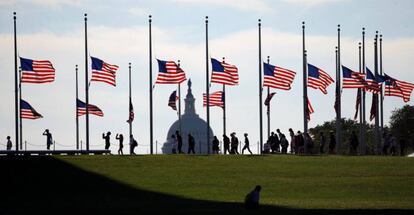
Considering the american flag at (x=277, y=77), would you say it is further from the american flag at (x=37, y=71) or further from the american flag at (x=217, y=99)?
the american flag at (x=37, y=71)

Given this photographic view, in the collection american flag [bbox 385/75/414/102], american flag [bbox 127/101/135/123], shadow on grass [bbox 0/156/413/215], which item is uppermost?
american flag [bbox 385/75/414/102]

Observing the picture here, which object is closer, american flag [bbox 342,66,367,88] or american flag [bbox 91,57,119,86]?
american flag [bbox 91,57,119,86]

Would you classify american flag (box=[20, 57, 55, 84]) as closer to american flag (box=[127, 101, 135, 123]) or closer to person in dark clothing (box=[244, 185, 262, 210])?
american flag (box=[127, 101, 135, 123])

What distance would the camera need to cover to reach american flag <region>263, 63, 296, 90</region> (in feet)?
293

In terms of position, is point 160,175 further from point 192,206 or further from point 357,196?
point 192,206

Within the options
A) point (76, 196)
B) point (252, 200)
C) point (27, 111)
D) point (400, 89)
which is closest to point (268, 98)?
point (400, 89)

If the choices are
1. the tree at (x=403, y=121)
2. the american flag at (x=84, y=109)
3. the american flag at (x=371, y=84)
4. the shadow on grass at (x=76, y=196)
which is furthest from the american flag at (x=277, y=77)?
the tree at (x=403, y=121)

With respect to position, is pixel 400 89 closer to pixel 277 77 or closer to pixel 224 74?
pixel 277 77

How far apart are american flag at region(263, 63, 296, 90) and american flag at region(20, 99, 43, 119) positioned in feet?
49.4

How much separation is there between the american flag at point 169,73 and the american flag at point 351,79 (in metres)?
10.3

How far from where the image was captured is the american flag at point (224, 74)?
90812mm

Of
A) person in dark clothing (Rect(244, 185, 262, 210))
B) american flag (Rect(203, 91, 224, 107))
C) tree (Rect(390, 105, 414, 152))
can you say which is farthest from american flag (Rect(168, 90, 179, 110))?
tree (Rect(390, 105, 414, 152))

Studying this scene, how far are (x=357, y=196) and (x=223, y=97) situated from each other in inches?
1540

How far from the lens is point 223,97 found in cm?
9969
